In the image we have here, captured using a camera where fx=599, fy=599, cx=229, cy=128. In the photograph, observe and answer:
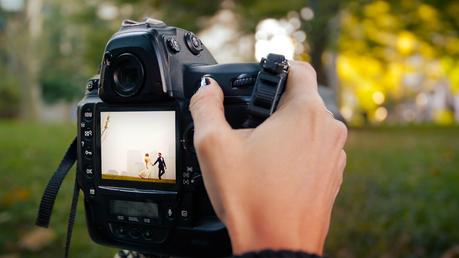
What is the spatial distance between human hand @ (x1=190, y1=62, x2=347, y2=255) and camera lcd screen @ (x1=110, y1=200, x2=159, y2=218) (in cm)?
Answer: 27

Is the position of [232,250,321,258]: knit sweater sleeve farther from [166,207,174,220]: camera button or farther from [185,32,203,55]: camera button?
[185,32,203,55]: camera button

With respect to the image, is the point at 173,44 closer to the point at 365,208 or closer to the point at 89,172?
the point at 89,172

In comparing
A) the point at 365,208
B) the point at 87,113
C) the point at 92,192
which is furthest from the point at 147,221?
the point at 365,208

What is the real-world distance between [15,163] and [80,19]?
348 centimetres

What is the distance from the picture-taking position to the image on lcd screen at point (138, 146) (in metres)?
1.04

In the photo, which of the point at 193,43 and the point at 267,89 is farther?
the point at 193,43

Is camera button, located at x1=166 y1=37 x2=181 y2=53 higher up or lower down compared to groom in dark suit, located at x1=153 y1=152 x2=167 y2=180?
higher up

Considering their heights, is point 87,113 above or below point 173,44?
below

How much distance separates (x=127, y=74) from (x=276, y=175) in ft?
1.41

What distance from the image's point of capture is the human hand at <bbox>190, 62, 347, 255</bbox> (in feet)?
2.57

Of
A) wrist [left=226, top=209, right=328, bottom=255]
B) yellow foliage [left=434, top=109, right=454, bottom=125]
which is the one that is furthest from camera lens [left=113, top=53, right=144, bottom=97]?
yellow foliage [left=434, top=109, right=454, bottom=125]

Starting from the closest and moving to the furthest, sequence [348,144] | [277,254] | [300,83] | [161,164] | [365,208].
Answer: [277,254], [300,83], [161,164], [365,208], [348,144]

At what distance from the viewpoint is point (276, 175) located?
2.58 feet

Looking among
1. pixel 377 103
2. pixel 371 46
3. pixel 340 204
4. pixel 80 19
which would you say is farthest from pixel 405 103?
pixel 340 204
